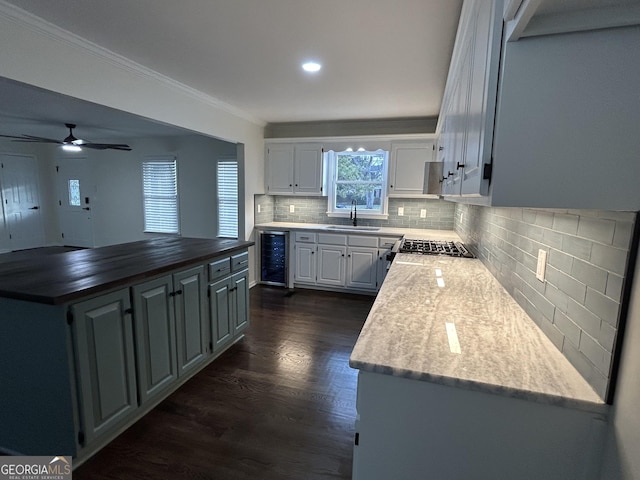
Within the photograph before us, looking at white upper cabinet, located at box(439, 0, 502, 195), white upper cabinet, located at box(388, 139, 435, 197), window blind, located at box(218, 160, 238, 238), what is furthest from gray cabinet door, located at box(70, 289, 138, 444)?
window blind, located at box(218, 160, 238, 238)

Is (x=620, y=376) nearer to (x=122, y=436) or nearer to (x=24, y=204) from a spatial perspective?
(x=122, y=436)

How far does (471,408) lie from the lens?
2.94 ft

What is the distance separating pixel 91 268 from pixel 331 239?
2959mm

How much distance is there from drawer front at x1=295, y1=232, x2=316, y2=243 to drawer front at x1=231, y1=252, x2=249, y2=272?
65.6 inches

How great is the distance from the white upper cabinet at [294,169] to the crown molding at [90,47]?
134cm

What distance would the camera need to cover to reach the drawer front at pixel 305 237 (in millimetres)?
4477

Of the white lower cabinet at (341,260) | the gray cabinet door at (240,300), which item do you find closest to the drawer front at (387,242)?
the white lower cabinet at (341,260)

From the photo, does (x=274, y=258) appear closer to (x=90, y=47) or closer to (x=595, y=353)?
(x=90, y=47)

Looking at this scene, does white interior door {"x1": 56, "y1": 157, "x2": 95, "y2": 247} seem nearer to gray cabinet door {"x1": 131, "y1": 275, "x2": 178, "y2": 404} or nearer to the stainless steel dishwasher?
the stainless steel dishwasher

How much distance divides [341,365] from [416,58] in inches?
98.0

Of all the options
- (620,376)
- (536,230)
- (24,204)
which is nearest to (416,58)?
(536,230)

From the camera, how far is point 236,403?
2.11 m

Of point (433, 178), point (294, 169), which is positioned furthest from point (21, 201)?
point (433, 178)

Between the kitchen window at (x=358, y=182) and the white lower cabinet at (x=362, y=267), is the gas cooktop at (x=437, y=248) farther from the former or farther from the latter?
the kitchen window at (x=358, y=182)
